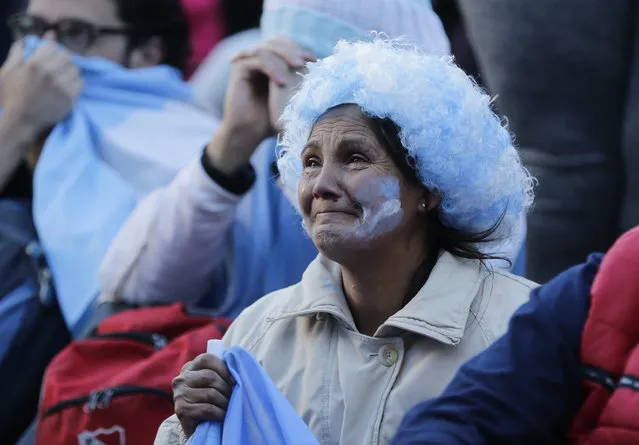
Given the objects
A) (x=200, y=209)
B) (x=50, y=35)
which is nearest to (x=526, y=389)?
(x=200, y=209)

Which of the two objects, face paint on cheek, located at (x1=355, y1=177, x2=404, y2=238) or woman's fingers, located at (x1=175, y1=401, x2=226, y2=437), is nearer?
woman's fingers, located at (x1=175, y1=401, x2=226, y2=437)

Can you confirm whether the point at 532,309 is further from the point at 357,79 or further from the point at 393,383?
the point at 357,79

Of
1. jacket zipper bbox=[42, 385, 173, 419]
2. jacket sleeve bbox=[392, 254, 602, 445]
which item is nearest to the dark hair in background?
jacket zipper bbox=[42, 385, 173, 419]

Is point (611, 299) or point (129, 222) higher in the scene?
point (611, 299)

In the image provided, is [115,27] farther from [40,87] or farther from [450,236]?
[450,236]

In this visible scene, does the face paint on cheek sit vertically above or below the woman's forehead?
below

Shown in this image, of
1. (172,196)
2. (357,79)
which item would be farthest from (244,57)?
(357,79)

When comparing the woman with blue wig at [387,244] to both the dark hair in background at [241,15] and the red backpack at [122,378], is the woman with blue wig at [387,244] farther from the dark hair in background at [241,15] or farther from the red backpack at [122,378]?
the dark hair in background at [241,15]

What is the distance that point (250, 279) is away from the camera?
144 inches

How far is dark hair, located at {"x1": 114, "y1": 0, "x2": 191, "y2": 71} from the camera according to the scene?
4492 mm

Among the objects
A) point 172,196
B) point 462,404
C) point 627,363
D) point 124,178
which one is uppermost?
point 627,363

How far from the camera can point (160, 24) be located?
4590 millimetres

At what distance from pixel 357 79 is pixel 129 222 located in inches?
50.0

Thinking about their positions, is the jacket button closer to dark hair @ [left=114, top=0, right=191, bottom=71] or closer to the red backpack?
the red backpack
